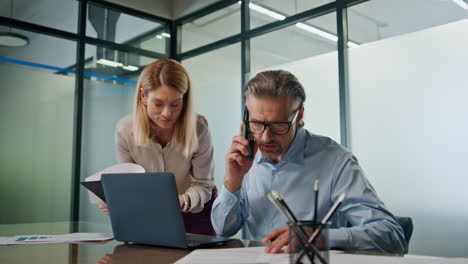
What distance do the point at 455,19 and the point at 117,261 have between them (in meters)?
3.27

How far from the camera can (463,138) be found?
3287mm

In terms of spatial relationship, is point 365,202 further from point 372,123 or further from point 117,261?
point 372,123

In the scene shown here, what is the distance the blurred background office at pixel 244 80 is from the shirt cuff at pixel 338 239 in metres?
2.42

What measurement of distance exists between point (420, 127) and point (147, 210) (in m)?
2.84

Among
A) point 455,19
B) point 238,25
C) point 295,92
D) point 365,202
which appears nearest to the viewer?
point 365,202

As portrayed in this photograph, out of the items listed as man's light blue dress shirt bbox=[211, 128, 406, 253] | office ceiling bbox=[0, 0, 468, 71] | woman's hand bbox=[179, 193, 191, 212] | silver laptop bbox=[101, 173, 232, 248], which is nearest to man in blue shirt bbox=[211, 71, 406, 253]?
man's light blue dress shirt bbox=[211, 128, 406, 253]

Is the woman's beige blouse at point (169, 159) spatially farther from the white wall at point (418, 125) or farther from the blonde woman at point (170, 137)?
the white wall at point (418, 125)

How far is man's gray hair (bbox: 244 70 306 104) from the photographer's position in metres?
1.61

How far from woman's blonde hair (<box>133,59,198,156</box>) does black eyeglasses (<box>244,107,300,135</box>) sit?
0.63m

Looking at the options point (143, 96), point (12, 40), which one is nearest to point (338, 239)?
point (143, 96)

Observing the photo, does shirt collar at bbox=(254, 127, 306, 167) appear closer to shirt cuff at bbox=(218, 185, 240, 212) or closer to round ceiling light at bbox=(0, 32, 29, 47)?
shirt cuff at bbox=(218, 185, 240, 212)

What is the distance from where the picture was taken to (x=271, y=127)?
159 cm

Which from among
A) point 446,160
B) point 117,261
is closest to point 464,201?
point 446,160

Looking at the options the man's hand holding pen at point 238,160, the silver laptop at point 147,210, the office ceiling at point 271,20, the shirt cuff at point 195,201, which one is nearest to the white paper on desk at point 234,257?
the silver laptop at point 147,210
